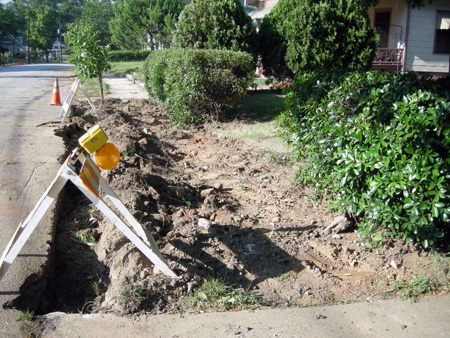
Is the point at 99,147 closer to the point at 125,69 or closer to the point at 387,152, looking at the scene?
the point at 387,152

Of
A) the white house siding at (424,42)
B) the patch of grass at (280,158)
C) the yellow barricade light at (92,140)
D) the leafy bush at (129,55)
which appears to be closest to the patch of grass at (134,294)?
the yellow barricade light at (92,140)

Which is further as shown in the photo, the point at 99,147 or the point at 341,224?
the point at 341,224

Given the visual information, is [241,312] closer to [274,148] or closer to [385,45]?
[274,148]

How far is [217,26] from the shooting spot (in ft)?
37.1

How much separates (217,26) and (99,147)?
30.0ft

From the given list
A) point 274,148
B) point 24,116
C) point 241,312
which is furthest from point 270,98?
point 241,312

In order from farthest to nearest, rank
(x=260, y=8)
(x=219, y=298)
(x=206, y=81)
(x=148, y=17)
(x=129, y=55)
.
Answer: (x=129, y=55) < (x=148, y=17) < (x=260, y=8) < (x=206, y=81) < (x=219, y=298)

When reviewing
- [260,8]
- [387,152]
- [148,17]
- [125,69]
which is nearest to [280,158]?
[387,152]

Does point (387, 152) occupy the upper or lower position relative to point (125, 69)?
lower

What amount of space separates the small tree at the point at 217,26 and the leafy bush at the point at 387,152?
7.21 m

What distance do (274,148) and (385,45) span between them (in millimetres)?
11339

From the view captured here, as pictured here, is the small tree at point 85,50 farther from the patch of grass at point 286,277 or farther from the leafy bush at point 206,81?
the patch of grass at point 286,277

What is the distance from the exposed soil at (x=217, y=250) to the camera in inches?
130

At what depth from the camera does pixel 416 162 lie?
3.36 meters
